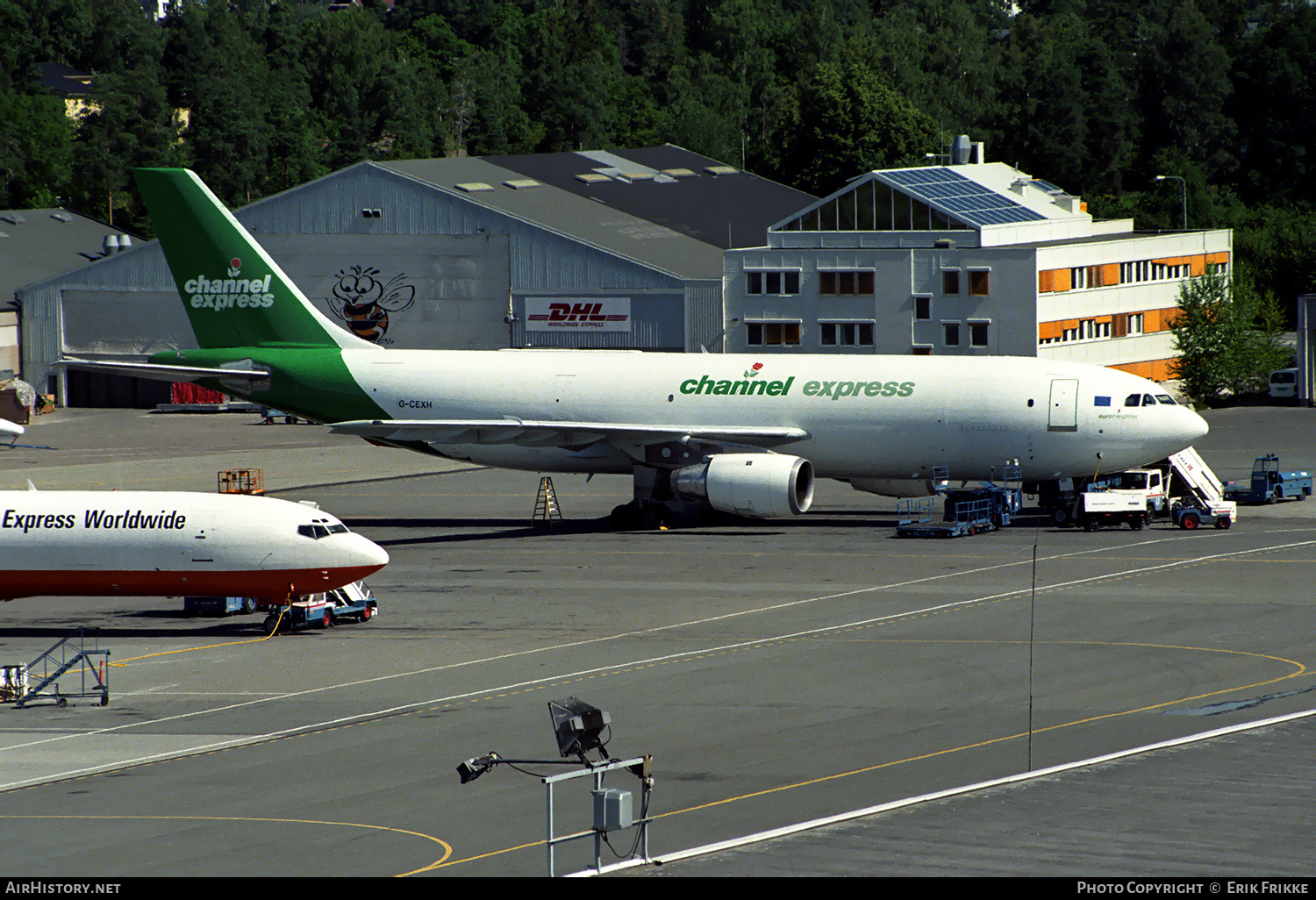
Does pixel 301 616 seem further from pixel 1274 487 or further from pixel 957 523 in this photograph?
pixel 1274 487

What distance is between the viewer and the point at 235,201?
624 feet

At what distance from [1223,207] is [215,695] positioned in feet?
517

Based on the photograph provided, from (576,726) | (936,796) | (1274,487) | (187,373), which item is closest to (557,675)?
(936,796)

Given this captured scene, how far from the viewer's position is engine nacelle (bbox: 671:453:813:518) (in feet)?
193

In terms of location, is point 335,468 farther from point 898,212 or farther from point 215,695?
point 215,695

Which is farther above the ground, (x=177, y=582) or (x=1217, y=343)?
(x=1217, y=343)

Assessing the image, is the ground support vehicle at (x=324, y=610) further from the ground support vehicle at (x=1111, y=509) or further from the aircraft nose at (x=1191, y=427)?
the aircraft nose at (x=1191, y=427)

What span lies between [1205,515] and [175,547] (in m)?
35.2

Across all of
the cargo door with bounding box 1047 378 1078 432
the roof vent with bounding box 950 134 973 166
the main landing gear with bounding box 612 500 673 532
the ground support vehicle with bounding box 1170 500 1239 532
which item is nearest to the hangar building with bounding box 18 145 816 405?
the roof vent with bounding box 950 134 973 166

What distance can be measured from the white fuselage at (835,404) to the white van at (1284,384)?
48.0m

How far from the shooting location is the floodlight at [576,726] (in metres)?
24.6

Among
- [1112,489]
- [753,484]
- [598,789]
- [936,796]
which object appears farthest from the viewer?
[1112,489]

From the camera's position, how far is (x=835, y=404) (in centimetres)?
6112

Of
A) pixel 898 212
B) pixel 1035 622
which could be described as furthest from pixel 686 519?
pixel 898 212
